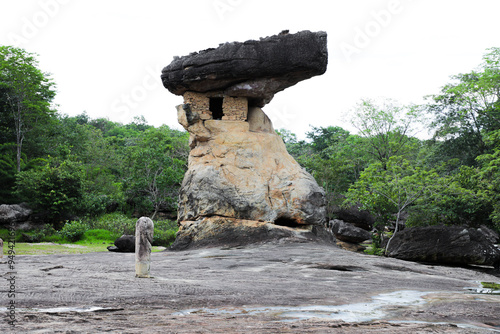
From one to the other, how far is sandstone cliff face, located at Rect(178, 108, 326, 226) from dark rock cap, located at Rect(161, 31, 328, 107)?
169cm

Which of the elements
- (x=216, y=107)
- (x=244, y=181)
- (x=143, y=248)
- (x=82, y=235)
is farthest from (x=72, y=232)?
(x=143, y=248)

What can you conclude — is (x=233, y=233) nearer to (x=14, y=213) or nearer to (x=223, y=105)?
(x=223, y=105)

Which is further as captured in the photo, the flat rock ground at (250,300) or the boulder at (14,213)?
the boulder at (14,213)

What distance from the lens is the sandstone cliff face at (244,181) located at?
Result: 53.2ft

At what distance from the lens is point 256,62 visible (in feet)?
56.2

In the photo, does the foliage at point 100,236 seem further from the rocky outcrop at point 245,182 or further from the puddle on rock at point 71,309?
the puddle on rock at point 71,309

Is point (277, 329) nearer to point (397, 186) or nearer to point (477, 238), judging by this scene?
point (477, 238)

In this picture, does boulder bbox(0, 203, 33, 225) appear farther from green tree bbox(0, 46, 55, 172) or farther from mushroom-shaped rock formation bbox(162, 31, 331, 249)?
mushroom-shaped rock formation bbox(162, 31, 331, 249)

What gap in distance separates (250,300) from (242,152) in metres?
11.5

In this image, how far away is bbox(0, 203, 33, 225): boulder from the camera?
2525 centimetres

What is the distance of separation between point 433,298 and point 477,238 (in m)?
10.4

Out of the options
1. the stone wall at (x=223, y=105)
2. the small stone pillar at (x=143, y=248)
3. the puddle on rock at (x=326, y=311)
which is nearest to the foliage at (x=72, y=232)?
the stone wall at (x=223, y=105)

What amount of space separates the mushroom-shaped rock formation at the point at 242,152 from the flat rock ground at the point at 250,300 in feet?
16.9

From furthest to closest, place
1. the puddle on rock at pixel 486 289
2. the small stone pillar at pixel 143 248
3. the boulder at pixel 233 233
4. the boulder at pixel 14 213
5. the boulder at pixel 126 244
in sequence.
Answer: the boulder at pixel 14 213, the boulder at pixel 126 244, the boulder at pixel 233 233, the puddle on rock at pixel 486 289, the small stone pillar at pixel 143 248
